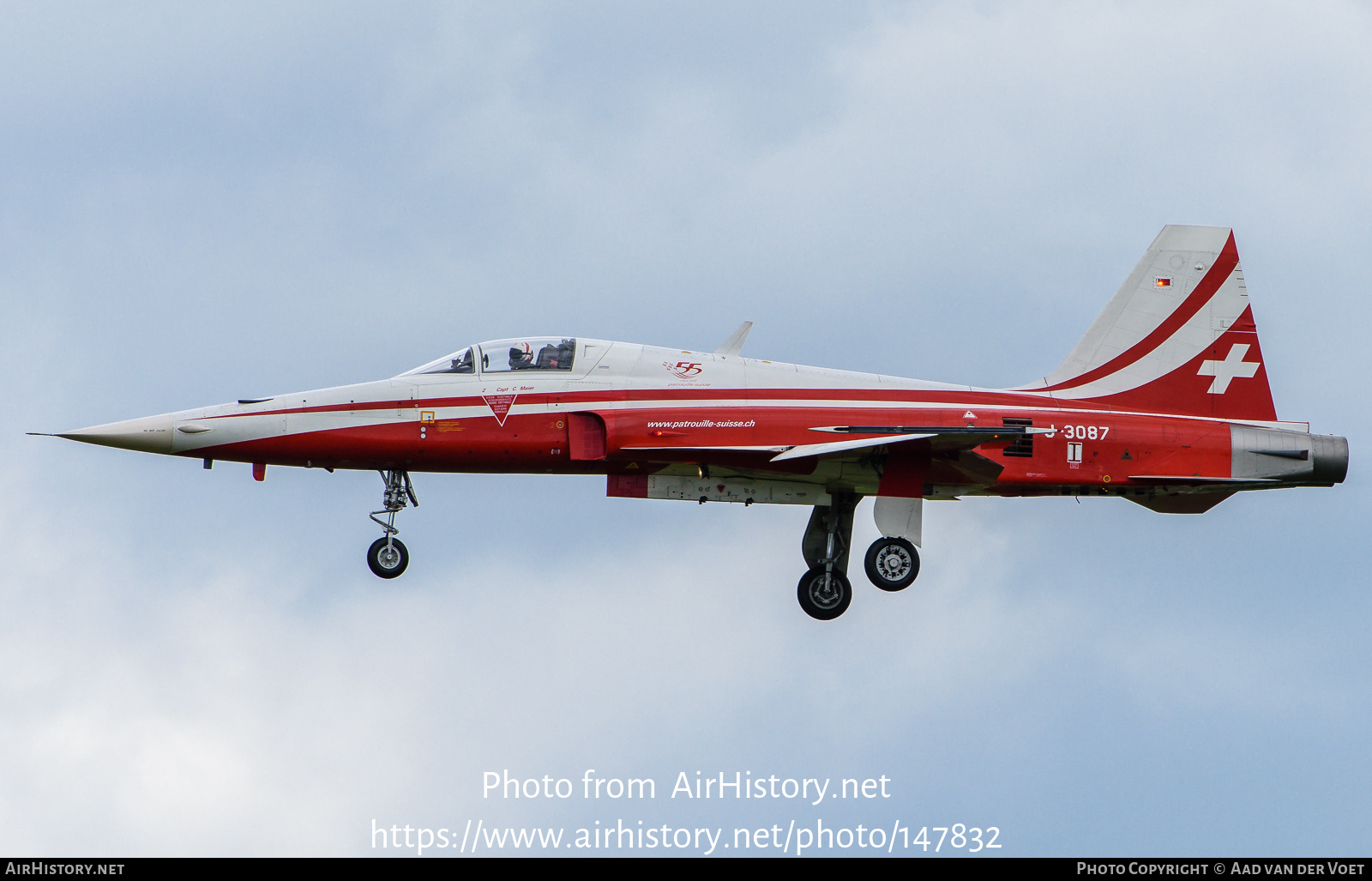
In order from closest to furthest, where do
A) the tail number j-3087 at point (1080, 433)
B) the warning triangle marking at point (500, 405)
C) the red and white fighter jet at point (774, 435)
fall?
the red and white fighter jet at point (774, 435)
the warning triangle marking at point (500, 405)
the tail number j-3087 at point (1080, 433)

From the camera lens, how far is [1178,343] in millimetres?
21422

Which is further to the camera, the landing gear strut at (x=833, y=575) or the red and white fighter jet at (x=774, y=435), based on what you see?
the landing gear strut at (x=833, y=575)

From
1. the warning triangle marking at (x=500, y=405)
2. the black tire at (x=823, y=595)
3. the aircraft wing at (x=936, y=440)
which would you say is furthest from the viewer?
the black tire at (x=823, y=595)

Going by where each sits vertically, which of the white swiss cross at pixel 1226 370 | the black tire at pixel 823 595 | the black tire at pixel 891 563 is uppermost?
the white swiss cross at pixel 1226 370

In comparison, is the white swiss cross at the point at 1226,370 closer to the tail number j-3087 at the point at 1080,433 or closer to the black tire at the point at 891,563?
the tail number j-3087 at the point at 1080,433

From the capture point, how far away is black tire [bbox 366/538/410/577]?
1969 cm

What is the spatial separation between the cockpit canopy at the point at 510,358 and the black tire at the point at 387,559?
2.31m

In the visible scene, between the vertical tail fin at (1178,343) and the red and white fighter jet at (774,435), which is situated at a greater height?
the vertical tail fin at (1178,343)

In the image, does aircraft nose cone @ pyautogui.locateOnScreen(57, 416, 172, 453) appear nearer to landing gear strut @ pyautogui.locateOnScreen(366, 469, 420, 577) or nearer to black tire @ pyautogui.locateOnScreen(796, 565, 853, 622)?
landing gear strut @ pyautogui.locateOnScreen(366, 469, 420, 577)

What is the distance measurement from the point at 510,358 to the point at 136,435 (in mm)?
4860

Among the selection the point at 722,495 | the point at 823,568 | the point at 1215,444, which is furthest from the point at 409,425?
the point at 1215,444

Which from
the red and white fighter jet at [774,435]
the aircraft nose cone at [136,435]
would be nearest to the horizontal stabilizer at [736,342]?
the red and white fighter jet at [774,435]

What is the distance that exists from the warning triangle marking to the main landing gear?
473 centimetres

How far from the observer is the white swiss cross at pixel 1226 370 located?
21.1 meters
